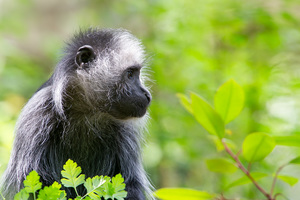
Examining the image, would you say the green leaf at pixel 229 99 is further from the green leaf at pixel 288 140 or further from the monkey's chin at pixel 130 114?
the monkey's chin at pixel 130 114

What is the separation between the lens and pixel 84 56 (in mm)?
3646

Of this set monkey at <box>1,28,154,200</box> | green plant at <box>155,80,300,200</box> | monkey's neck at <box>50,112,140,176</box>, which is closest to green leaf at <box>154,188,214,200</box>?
green plant at <box>155,80,300,200</box>

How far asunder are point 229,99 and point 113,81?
2.25 m

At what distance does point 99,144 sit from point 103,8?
5.11 metres

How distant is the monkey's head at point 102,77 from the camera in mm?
3463

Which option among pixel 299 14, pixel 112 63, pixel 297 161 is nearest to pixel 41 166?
pixel 112 63

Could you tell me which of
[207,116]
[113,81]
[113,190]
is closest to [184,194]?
[207,116]

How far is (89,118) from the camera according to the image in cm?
359

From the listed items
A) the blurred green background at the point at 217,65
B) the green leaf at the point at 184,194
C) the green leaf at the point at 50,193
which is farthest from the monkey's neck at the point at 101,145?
the green leaf at the point at 184,194

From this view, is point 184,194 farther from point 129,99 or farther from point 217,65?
point 217,65

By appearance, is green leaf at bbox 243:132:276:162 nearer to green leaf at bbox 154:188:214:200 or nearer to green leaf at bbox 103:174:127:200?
green leaf at bbox 154:188:214:200

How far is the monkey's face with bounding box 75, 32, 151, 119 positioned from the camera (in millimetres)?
3463

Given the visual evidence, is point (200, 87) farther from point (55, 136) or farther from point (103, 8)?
point (103, 8)

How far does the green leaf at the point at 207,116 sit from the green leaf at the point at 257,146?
112 mm
